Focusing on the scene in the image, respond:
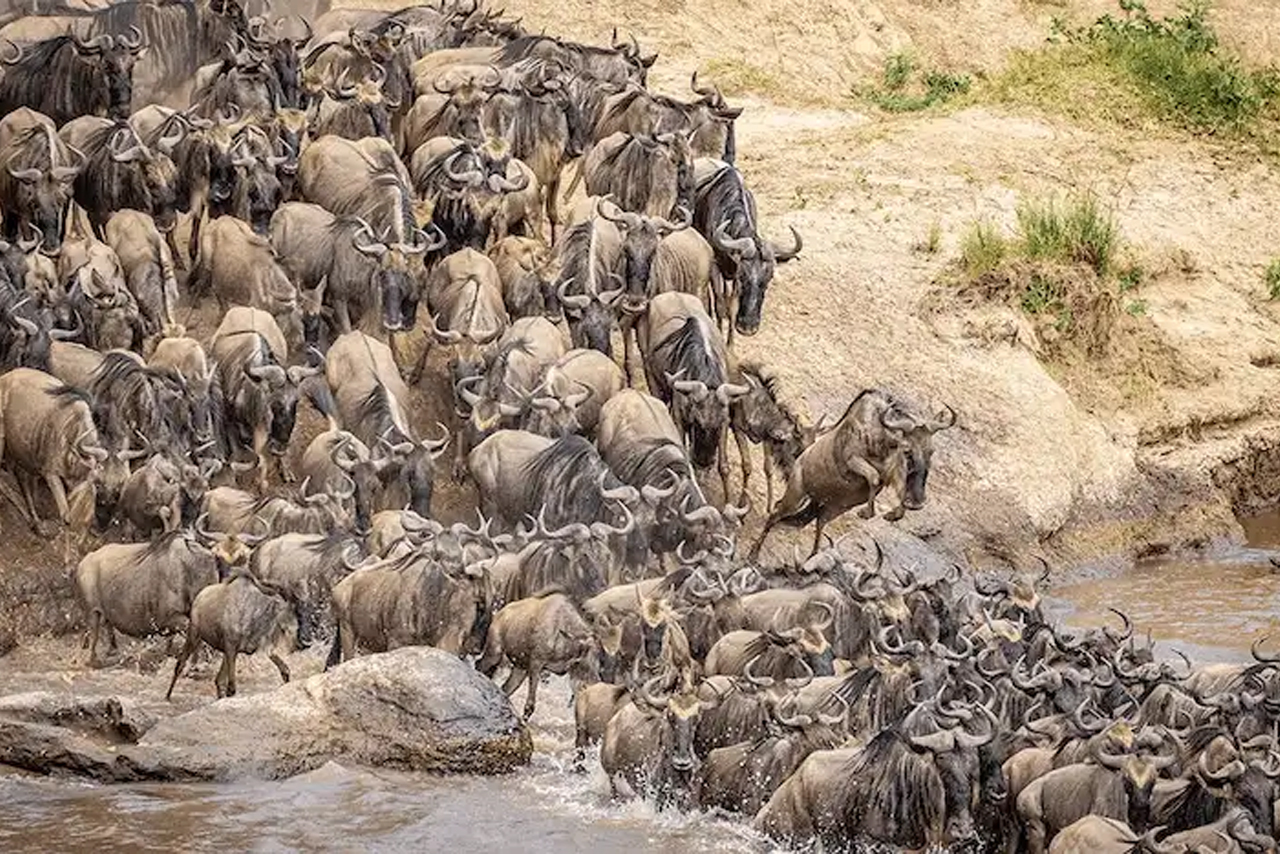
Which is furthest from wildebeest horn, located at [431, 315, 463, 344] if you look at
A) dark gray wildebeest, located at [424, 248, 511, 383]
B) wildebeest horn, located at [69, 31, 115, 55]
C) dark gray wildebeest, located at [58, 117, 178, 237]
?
wildebeest horn, located at [69, 31, 115, 55]

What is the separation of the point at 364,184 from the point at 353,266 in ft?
3.10

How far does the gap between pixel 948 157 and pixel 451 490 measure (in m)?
6.98

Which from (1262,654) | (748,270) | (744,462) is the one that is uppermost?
(748,270)

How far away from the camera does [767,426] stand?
1823cm

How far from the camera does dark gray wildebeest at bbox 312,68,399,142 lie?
20.2 m

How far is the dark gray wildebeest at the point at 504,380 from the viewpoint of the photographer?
17.5m

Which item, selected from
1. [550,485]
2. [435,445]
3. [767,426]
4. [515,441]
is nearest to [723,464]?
[767,426]

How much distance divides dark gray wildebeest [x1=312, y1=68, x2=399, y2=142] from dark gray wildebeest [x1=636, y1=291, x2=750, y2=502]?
107 inches

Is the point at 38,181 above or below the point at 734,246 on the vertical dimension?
above

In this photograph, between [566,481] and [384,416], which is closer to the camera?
[566,481]

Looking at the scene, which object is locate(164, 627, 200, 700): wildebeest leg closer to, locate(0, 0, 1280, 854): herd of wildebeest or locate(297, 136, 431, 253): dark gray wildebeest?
locate(0, 0, 1280, 854): herd of wildebeest

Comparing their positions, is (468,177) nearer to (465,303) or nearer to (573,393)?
(465,303)

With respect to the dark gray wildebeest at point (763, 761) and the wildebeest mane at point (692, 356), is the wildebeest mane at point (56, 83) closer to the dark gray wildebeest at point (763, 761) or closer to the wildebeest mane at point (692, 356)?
the wildebeest mane at point (692, 356)

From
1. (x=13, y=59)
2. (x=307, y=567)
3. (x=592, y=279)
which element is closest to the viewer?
(x=307, y=567)
